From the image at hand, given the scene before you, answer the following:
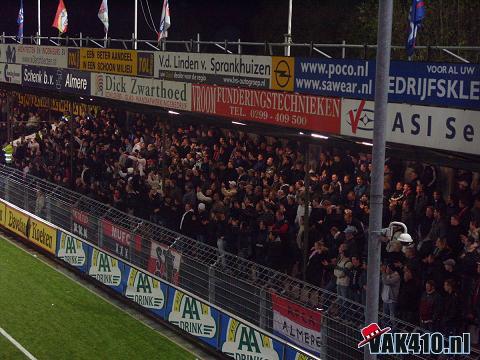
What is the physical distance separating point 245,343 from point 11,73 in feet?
54.3

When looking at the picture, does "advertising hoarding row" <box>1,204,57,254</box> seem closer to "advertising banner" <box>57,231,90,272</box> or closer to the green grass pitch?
"advertising banner" <box>57,231,90,272</box>

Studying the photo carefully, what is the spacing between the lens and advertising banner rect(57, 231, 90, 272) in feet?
64.9

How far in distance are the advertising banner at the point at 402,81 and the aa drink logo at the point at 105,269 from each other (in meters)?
5.58

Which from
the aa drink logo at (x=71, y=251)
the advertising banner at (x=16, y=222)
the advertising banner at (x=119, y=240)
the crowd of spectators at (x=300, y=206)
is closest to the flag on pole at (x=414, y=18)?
the crowd of spectators at (x=300, y=206)

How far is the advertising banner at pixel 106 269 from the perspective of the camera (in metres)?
18.1

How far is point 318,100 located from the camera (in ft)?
48.9

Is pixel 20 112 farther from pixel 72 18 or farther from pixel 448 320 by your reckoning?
pixel 448 320

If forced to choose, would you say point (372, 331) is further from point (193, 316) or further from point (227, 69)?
point (227, 69)

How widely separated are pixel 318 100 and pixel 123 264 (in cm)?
561

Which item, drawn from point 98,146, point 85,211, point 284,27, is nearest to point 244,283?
point 85,211

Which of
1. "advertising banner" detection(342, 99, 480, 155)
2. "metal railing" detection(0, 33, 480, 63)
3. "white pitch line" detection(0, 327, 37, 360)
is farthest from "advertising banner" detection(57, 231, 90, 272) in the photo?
"advertising banner" detection(342, 99, 480, 155)

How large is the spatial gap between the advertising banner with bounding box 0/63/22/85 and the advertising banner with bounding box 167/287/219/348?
13277mm

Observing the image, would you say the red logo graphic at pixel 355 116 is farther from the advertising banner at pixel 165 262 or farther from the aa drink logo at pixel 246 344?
the advertising banner at pixel 165 262

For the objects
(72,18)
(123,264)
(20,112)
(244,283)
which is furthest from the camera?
(72,18)
